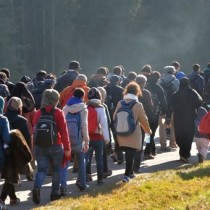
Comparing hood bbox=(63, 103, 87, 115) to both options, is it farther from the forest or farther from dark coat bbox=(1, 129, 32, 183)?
the forest

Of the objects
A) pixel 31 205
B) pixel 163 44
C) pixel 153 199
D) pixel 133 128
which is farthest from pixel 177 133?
pixel 163 44

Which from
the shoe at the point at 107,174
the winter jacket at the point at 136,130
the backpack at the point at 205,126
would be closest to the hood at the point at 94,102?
the winter jacket at the point at 136,130

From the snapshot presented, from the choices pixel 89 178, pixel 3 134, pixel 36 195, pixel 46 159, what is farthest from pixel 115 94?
pixel 3 134

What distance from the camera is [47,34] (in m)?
56.5

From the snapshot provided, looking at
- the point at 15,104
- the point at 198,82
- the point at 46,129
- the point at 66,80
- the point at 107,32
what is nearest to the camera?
the point at 46,129

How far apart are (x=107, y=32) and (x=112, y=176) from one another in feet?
156

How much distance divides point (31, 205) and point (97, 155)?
5.43 feet

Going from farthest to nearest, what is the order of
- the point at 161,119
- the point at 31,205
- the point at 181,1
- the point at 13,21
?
the point at 181,1
the point at 13,21
the point at 161,119
the point at 31,205

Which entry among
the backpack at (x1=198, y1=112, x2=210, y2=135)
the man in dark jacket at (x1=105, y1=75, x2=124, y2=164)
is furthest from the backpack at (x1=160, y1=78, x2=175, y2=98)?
the backpack at (x1=198, y1=112, x2=210, y2=135)

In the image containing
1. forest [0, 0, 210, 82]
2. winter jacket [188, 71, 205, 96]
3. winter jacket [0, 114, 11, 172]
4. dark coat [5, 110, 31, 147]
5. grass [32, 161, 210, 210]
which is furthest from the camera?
forest [0, 0, 210, 82]

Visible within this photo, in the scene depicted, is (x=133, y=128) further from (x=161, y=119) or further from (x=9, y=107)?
(x=161, y=119)

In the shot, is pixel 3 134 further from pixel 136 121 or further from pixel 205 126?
pixel 205 126

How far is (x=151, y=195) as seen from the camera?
8734 mm

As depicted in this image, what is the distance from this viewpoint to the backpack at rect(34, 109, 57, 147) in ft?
26.8
